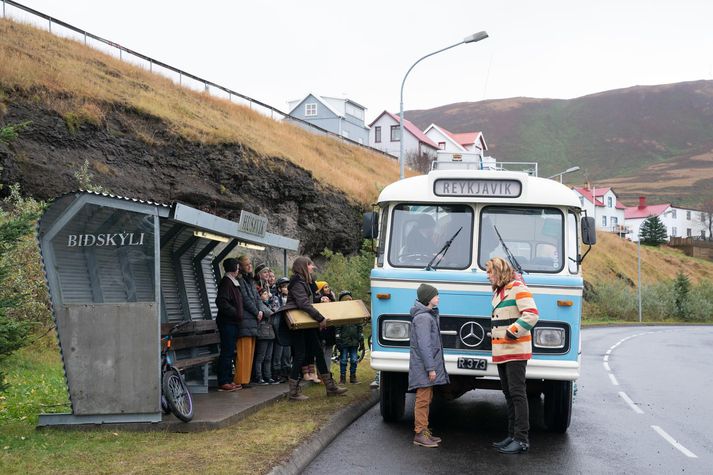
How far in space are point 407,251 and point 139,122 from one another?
2010 cm

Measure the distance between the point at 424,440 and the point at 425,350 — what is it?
3.33 feet

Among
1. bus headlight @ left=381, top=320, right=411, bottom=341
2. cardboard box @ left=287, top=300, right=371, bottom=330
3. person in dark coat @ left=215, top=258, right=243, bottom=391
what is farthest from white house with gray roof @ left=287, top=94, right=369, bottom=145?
bus headlight @ left=381, top=320, right=411, bottom=341

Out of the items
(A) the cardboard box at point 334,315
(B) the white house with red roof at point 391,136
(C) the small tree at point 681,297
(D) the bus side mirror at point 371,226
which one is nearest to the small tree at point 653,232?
(B) the white house with red roof at point 391,136

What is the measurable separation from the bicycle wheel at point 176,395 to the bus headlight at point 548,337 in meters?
3.97

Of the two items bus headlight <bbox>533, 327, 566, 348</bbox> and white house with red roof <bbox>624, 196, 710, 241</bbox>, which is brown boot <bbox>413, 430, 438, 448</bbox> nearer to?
bus headlight <bbox>533, 327, 566, 348</bbox>

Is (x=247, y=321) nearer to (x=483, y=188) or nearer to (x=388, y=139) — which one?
(x=483, y=188)

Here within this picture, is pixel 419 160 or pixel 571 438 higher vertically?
pixel 419 160

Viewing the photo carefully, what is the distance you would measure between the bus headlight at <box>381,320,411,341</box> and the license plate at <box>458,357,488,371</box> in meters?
0.69

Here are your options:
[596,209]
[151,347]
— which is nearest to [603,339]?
[151,347]

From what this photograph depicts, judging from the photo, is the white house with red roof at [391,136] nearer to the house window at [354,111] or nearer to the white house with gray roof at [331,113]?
the house window at [354,111]

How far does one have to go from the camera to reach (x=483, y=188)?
1012 centimetres

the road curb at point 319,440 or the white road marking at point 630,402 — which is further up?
the road curb at point 319,440

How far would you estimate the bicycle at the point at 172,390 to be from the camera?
8.79m

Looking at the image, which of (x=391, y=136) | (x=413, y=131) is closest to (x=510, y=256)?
(x=391, y=136)
